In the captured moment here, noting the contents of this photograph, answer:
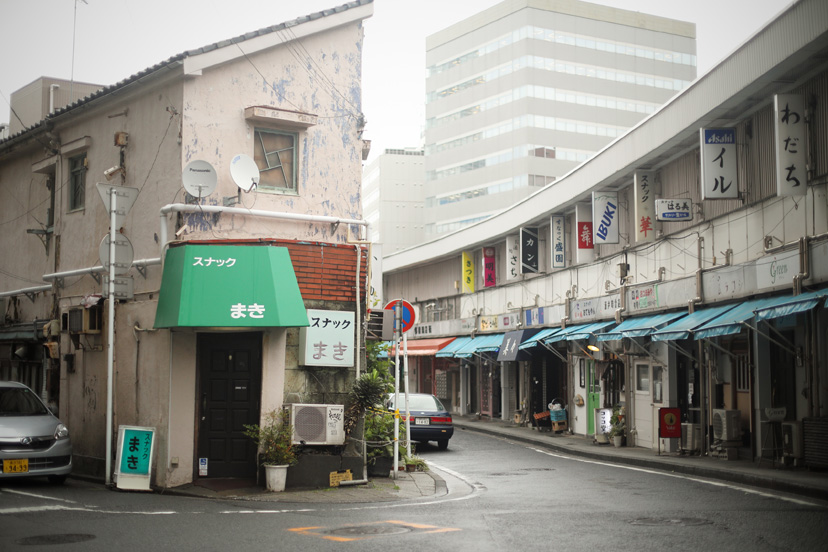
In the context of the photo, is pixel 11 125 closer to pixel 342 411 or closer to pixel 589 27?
pixel 342 411

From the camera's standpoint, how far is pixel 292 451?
545 inches

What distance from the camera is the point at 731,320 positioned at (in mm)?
16672

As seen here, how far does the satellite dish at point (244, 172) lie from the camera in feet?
47.4

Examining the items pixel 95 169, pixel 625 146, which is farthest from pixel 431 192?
pixel 95 169

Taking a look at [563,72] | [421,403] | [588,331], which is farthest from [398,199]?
[421,403]

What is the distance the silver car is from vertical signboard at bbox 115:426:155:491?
110cm

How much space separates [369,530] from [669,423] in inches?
482

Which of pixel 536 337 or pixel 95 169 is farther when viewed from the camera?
pixel 536 337

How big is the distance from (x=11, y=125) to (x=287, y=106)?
542 inches

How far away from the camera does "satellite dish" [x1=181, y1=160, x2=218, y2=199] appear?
46.2 ft

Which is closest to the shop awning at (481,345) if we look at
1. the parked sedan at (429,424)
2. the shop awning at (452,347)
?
the shop awning at (452,347)

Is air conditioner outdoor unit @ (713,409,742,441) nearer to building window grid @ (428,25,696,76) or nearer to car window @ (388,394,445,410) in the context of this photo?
car window @ (388,394,445,410)

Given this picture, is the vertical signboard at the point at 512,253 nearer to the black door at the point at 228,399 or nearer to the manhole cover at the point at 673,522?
the black door at the point at 228,399

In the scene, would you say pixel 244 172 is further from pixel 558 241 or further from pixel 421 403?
pixel 558 241
